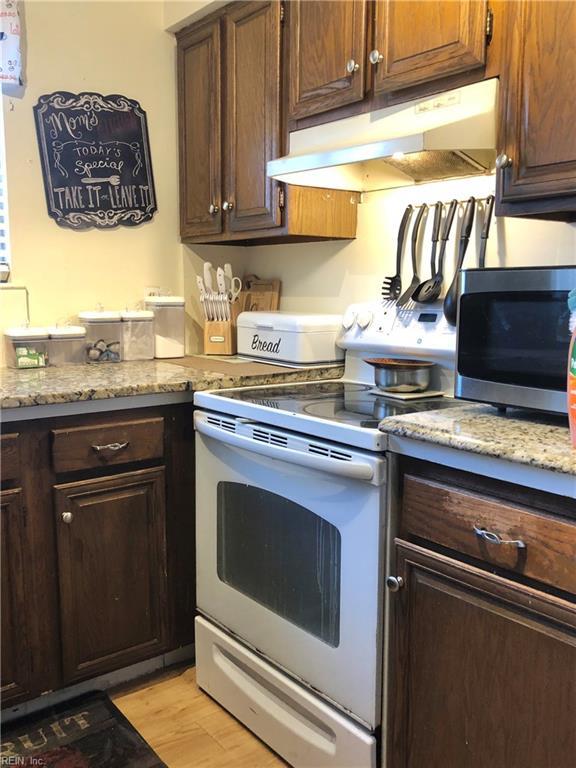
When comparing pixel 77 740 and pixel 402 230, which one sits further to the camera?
pixel 402 230

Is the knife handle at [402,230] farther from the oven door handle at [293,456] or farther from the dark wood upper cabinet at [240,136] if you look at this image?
the oven door handle at [293,456]

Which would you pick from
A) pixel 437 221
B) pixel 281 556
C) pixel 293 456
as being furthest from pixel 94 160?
pixel 281 556

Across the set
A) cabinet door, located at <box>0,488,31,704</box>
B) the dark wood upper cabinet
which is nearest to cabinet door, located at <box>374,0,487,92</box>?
the dark wood upper cabinet

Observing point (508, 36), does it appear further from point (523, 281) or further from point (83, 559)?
point (83, 559)

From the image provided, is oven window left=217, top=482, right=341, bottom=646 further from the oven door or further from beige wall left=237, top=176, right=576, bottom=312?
beige wall left=237, top=176, right=576, bottom=312

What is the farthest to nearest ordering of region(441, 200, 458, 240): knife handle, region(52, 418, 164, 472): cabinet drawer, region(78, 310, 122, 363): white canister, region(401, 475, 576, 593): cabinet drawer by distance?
region(78, 310, 122, 363): white canister
region(441, 200, 458, 240): knife handle
region(52, 418, 164, 472): cabinet drawer
region(401, 475, 576, 593): cabinet drawer

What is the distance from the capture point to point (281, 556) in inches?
64.4

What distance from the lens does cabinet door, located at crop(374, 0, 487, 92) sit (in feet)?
4.98

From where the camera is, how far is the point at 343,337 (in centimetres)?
218

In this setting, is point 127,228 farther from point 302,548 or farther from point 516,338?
point 516,338

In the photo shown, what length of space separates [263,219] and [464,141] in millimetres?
837

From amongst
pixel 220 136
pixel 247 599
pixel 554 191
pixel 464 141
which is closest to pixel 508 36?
pixel 464 141

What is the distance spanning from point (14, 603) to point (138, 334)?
3.46 ft

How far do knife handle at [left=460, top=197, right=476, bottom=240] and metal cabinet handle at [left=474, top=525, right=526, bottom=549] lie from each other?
3.08 feet
